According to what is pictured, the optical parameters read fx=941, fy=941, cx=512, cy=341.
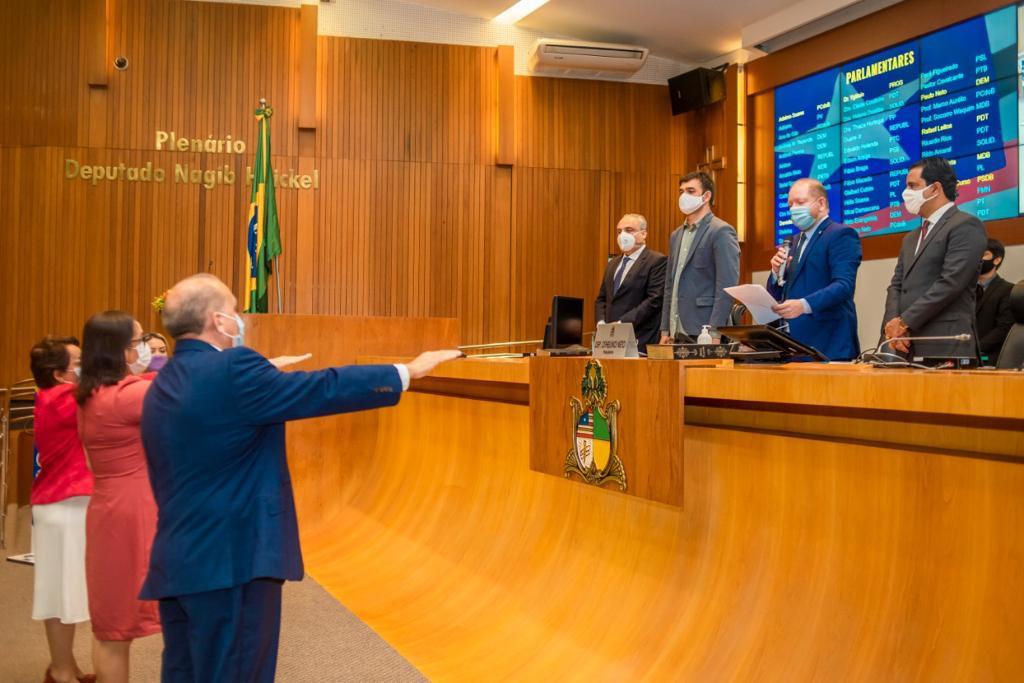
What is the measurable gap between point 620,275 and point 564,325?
1364mm

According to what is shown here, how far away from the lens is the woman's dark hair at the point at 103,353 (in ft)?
9.23

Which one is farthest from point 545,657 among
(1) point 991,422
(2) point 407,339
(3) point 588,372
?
(2) point 407,339

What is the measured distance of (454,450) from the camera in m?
4.49

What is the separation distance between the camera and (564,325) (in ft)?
12.4

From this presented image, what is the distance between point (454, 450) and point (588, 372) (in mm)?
1732

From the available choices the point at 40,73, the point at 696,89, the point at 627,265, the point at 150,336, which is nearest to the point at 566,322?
the point at 627,265

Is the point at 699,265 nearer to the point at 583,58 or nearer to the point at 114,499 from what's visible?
the point at 114,499

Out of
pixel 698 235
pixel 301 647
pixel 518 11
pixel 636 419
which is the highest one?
pixel 518 11

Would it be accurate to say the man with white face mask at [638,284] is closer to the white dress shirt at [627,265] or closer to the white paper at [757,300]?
the white dress shirt at [627,265]

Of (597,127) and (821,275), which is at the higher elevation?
(597,127)

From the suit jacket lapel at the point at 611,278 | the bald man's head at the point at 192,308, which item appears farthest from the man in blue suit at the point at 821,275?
the bald man's head at the point at 192,308

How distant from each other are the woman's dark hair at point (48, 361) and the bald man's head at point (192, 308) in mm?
1396

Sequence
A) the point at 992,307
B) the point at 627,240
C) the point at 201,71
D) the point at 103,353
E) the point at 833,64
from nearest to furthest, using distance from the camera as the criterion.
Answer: the point at 103,353, the point at 627,240, the point at 992,307, the point at 833,64, the point at 201,71

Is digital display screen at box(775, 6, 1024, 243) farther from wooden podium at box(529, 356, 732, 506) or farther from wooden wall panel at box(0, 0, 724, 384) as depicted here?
wooden podium at box(529, 356, 732, 506)
